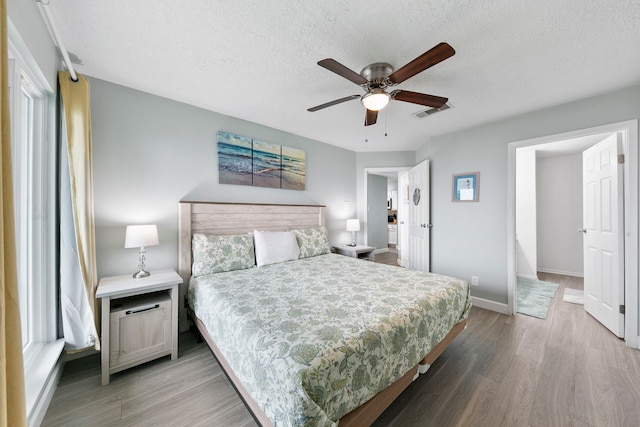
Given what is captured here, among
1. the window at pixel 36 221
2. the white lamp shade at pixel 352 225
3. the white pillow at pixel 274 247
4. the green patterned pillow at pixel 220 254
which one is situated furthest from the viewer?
the white lamp shade at pixel 352 225

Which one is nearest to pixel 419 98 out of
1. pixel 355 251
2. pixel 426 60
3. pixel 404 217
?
pixel 426 60

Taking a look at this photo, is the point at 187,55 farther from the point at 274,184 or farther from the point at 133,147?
the point at 274,184

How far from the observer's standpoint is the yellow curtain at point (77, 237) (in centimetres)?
176

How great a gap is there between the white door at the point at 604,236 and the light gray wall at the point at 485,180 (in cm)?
39

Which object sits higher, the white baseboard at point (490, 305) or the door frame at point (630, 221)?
the door frame at point (630, 221)

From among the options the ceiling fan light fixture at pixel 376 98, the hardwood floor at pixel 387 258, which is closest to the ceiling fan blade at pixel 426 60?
the ceiling fan light fixture at pixel 376 98

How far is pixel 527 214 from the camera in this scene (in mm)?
4613

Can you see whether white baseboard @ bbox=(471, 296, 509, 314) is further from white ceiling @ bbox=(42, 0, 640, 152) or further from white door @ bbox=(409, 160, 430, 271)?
white ceiling @ bbox=(42, 0, 640, 152)

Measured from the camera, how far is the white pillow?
273 cm

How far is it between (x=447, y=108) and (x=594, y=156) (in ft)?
6.34

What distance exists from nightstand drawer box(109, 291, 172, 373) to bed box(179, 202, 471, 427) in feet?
0.89

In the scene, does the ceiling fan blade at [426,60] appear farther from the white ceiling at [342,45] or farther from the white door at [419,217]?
the white door at [419,217]

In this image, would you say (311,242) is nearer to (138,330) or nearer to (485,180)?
(138,330)

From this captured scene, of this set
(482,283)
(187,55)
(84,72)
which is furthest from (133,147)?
(482,283)
